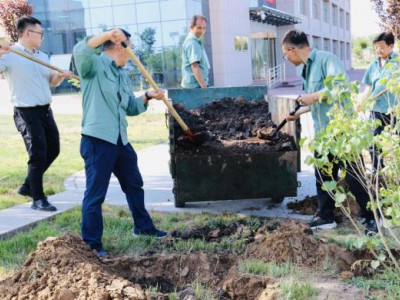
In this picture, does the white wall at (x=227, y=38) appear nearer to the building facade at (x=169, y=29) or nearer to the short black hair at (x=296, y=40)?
the building facade at (x=169, y=29)

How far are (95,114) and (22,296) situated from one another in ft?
5.53

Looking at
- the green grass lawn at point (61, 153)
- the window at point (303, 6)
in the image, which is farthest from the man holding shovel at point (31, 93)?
the window at point (303, 6)

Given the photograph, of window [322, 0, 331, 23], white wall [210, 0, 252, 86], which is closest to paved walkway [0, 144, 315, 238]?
white wall [210, 0, 252, 86]

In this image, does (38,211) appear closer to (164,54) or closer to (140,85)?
(140,85)

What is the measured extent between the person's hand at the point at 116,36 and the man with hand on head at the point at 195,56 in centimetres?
259

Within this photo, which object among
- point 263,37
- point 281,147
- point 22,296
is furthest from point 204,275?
point 263,37

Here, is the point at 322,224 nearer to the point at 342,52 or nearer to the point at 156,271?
the point at 156,271

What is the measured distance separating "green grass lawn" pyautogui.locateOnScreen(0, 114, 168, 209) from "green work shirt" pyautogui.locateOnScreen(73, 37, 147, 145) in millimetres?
2440

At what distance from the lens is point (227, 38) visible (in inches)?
964

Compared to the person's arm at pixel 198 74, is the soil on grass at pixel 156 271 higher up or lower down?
lower down

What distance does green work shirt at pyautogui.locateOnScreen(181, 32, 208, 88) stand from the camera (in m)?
6.44

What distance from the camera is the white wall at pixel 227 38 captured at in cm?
2406

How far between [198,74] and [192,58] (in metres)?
0.24

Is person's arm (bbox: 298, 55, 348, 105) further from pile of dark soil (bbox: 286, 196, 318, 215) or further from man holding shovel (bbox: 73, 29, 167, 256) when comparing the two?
man holding shovel (bbox: 73, 29, 167, 256)
